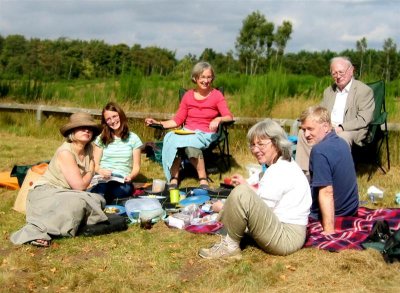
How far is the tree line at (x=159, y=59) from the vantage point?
9.25 m

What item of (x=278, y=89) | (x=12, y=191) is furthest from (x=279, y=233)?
(x=278, y=89)

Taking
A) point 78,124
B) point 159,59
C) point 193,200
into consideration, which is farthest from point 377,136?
point 159,59

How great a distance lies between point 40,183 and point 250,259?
169 cm

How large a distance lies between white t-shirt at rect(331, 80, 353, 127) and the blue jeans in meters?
2.13

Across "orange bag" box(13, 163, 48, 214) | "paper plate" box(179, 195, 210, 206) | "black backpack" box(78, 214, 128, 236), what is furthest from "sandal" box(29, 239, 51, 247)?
"paper plate" box(179, 195, 210, 206)

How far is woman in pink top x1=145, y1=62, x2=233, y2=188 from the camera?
5.77m

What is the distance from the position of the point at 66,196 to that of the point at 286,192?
1.55m

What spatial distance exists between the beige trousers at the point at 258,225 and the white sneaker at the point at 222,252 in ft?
0.27

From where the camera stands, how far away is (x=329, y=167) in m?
3.75

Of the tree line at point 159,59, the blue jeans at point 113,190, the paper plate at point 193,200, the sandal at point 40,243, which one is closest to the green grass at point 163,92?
the tree line at point 159,59

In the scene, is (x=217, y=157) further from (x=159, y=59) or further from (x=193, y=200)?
(x=159, y=59)

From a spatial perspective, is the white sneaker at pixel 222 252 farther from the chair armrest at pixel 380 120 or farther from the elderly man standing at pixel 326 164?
the chair armrest at pixel 380 120

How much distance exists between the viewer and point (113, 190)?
5188 millimetres

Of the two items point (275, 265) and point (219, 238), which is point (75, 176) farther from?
point (275, 265)
